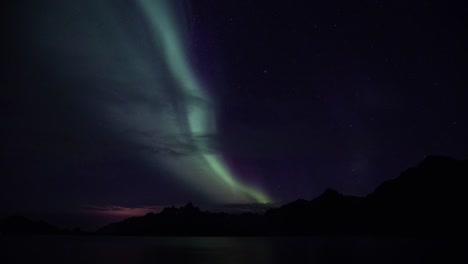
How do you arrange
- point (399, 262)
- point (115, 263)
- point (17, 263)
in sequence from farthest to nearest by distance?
point (115, 263), point (17, 263), point (399, 262)

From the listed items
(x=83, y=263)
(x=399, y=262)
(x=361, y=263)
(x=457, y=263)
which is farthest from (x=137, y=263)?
(x=457, y=263)

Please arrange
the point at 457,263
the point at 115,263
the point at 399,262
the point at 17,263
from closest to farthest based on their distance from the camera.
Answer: the point at 457,263 < the point at 399,262 < the point at 17,263 < the point at 115,263

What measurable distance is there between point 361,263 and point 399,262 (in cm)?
544

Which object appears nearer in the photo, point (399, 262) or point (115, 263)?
point (399, 262)

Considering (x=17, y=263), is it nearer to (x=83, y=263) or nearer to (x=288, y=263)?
(x=83, y=263)

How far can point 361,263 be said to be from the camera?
52906 mm

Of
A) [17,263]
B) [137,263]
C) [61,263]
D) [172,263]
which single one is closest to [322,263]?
[172,263]

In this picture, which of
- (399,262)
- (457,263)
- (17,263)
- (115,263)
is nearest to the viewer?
(457,263)

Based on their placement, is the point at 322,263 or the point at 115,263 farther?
the point at 115,263

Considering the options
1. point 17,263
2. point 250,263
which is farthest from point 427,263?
point 17,263

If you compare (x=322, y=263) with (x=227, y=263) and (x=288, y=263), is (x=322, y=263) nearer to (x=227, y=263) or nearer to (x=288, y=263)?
(x=288, y=263)

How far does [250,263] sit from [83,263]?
27419 millimetres

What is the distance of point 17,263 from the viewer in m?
55.3

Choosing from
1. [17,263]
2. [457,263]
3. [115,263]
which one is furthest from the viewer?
[115,263]
